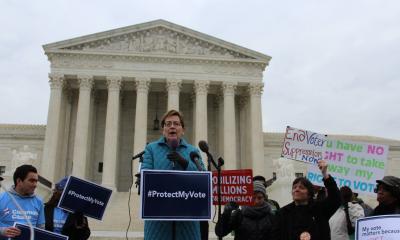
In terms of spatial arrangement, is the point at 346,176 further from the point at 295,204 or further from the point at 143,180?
the point at 143,180

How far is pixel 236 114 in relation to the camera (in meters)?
46.6

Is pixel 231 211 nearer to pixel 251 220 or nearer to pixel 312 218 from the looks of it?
pixel 251 220

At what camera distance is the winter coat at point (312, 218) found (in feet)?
21.1

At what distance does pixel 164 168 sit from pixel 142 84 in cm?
3651

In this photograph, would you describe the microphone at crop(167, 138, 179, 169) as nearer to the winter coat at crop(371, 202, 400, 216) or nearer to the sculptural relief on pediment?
the winter coat at crop(371, 202, 400, 216)

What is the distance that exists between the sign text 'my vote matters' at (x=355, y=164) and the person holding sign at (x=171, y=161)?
4693mm

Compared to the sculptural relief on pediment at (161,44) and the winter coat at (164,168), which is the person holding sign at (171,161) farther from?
the sculptural relief on pediment at (161,44)

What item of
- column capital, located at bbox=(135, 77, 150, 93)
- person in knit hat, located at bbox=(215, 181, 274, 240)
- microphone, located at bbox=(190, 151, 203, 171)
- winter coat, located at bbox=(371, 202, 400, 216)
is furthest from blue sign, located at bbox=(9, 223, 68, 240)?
column capital, located at bbox=(135, 77, 150, 93)

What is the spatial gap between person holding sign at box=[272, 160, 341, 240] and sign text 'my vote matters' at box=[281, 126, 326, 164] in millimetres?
3390

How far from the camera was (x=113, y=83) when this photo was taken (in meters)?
41.4

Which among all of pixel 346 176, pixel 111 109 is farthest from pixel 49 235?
pixel 111 109

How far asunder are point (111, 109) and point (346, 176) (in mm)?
32838

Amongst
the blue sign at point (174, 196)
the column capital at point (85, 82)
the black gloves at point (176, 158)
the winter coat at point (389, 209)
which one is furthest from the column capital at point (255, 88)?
the blue sign at point (174, 196)

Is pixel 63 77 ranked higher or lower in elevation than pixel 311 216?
higher
